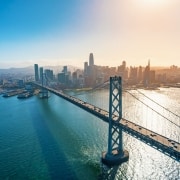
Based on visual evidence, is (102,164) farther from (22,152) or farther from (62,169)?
(22,152)

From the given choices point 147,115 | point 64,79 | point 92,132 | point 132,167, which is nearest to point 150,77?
point 64,79

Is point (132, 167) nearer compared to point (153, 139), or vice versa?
point (153, 139)

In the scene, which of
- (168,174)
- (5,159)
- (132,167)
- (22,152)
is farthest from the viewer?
(22,152)

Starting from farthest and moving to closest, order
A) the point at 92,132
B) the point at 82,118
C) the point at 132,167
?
the point at 82,118, the point at 92,132, the point at 132,167

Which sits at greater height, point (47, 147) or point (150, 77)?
point (150, 77)

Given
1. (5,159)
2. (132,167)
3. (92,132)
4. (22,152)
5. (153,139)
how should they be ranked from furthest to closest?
(92,132) < (22,152) < (5,159) < (132,167) < (153,139)

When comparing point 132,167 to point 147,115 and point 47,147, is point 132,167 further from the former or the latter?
point 147,115

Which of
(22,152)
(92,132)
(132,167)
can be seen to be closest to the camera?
(132,167)

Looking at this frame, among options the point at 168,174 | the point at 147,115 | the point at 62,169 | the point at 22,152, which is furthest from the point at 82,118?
the point at 168,174

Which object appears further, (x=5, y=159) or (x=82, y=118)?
(x=82, y=118)
